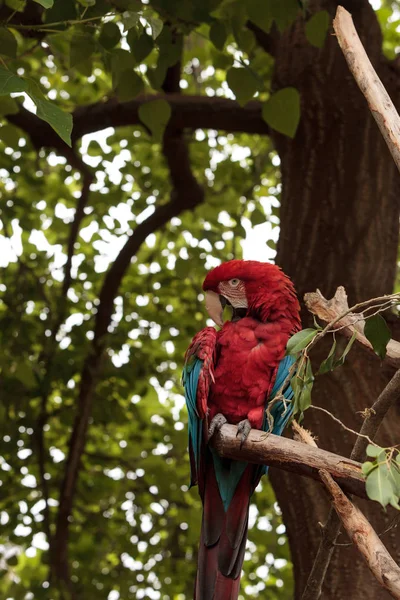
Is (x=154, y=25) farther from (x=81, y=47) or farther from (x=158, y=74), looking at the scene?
(x=158, y=74)

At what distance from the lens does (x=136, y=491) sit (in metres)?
3.98

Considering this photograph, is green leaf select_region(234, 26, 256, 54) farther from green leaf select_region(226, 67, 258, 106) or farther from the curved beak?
the curved beak

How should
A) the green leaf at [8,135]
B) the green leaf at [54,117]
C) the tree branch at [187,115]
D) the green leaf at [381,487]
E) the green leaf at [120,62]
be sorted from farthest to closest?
the tree branch at [187,115] < the green leaf at [8,135] < the green leaf at [120,62] < the green leaf at [54,117] < the green leaf at [381,487]

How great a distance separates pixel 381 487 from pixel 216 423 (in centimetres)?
94

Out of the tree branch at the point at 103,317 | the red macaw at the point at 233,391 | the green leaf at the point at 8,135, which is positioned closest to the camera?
the red macaw at the point at 233,391

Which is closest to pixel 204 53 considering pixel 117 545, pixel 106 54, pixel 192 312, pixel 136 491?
pixel 192 312

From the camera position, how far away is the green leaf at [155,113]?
2.25m

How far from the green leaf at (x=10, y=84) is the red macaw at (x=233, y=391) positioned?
2.72 feet

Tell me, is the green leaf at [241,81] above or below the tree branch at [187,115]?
above

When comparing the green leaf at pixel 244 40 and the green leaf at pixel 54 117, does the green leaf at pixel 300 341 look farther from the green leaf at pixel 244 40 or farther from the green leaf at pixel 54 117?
the green leaf at pixel 244 40

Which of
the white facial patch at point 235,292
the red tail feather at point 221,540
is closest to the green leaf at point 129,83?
the white facial patch at point 235,292

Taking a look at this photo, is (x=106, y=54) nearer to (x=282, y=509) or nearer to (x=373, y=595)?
(x=282, y=509)

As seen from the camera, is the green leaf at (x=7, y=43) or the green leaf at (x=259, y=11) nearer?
the green leaf at (x=7, y=43)

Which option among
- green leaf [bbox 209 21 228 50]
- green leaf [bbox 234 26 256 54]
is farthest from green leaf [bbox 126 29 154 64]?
green leaf [bbox 234 26 256 54]
